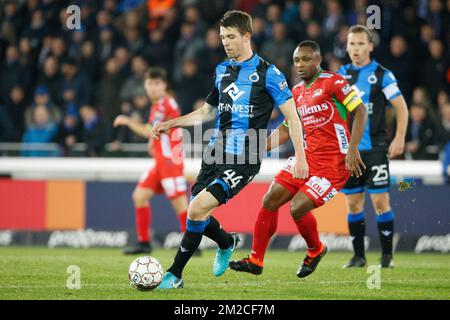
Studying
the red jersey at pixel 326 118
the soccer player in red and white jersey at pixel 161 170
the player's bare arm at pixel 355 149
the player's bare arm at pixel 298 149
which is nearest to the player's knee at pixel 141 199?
the soccer player in red and white jersey at pixel 161 170

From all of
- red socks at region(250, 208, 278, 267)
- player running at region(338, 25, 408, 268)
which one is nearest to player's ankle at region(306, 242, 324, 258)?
red socks at region(250, 208, 278, 267)

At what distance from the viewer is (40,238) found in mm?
13164

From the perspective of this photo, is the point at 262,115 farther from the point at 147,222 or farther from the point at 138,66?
the point at 138,66

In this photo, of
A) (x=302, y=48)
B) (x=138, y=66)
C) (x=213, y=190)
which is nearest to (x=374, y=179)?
(x=302, y=48)

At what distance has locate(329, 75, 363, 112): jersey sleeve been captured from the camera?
8.41 m

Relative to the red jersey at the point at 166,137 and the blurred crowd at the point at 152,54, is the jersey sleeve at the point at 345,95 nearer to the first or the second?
the red jersey at the point at 166,137

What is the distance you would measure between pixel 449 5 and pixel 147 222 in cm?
659

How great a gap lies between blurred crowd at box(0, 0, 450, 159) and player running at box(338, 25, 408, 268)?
137 inches

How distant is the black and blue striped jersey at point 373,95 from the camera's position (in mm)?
9812

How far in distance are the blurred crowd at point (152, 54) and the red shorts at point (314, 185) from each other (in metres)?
5.08

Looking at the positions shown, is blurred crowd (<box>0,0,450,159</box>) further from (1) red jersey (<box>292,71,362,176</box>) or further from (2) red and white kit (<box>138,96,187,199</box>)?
(1) red jersey (<box>292,71,362,176</box>)

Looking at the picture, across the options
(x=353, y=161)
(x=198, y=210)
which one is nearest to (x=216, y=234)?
(x=198, y=210)

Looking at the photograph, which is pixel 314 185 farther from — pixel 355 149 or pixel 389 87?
pixel 389 87
